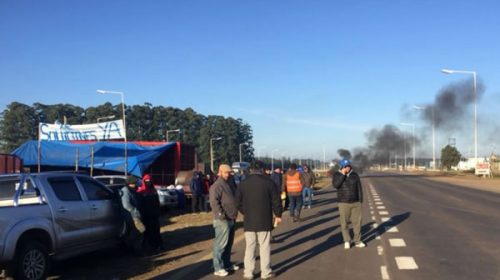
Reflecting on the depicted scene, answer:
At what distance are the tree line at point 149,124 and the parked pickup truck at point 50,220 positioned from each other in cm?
8778

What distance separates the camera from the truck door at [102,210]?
32.2 ft

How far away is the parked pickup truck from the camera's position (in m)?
7.94

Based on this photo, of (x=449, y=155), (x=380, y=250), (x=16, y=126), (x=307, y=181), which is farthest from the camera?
(x=449, y=155)

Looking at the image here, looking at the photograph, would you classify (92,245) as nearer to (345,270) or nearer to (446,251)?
(345,270)

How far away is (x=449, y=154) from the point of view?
96625 millimetres

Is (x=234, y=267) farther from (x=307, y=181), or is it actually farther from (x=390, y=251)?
(x=307, y=181)

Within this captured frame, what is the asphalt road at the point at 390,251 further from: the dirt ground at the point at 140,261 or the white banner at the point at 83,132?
the white banner at the point at 83,132

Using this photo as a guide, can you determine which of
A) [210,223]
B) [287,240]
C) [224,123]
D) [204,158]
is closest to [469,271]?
[287,240]

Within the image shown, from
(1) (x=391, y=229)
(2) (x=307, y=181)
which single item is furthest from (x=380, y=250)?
(2) (x=307, y=181)

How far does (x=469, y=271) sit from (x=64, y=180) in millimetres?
6728

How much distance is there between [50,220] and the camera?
8641mm

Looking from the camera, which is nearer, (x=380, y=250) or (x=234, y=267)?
(x=234, y=267)

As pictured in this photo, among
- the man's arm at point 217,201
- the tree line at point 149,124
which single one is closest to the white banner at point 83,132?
the man's arm at point 217,201

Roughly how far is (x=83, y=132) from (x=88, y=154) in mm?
5578
